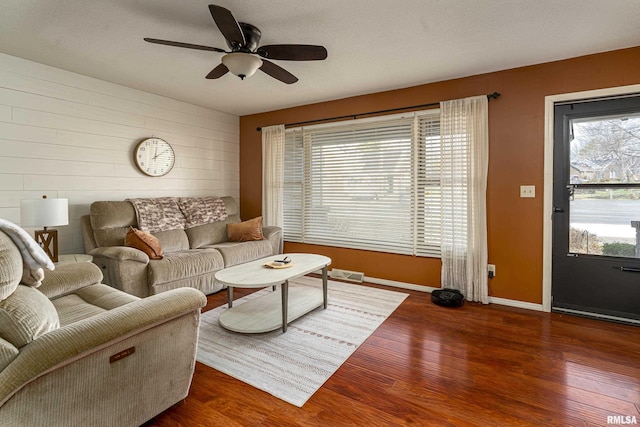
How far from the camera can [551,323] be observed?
2.92m

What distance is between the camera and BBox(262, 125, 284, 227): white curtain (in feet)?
15.8

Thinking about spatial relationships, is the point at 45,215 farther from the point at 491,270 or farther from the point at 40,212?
the point at 491,270

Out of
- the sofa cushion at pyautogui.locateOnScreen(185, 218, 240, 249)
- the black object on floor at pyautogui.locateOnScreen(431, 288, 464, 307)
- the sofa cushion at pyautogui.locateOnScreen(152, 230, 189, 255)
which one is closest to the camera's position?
the black object on floor at pyautogui.locateOnScreen(431, 288, 464, 307)

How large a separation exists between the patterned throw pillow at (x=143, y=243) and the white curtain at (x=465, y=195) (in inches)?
122

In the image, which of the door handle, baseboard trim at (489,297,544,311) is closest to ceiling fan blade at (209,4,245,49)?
baseboard trim at (489,297,544,311)

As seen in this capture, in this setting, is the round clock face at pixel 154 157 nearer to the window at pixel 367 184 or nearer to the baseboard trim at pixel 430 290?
the window at pixel 367 184

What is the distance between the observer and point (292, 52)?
7.47 feet

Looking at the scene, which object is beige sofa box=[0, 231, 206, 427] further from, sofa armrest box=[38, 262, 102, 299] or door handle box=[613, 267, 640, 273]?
door handle box=[613, 267, 640, 273]

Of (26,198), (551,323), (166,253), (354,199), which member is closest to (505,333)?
(551,323)

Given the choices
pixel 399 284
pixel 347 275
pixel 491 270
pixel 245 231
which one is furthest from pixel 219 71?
pixel 491 270

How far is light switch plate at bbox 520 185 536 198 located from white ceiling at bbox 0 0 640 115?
1.22 metres

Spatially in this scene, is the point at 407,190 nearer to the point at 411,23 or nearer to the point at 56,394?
the point at 411,23

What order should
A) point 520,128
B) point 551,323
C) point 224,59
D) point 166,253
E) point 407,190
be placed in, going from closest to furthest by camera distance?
1. point 224,59
2. point 551,323
3. point 520,128
4. point 166,253
5. point 407,190

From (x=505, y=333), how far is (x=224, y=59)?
3141mm
